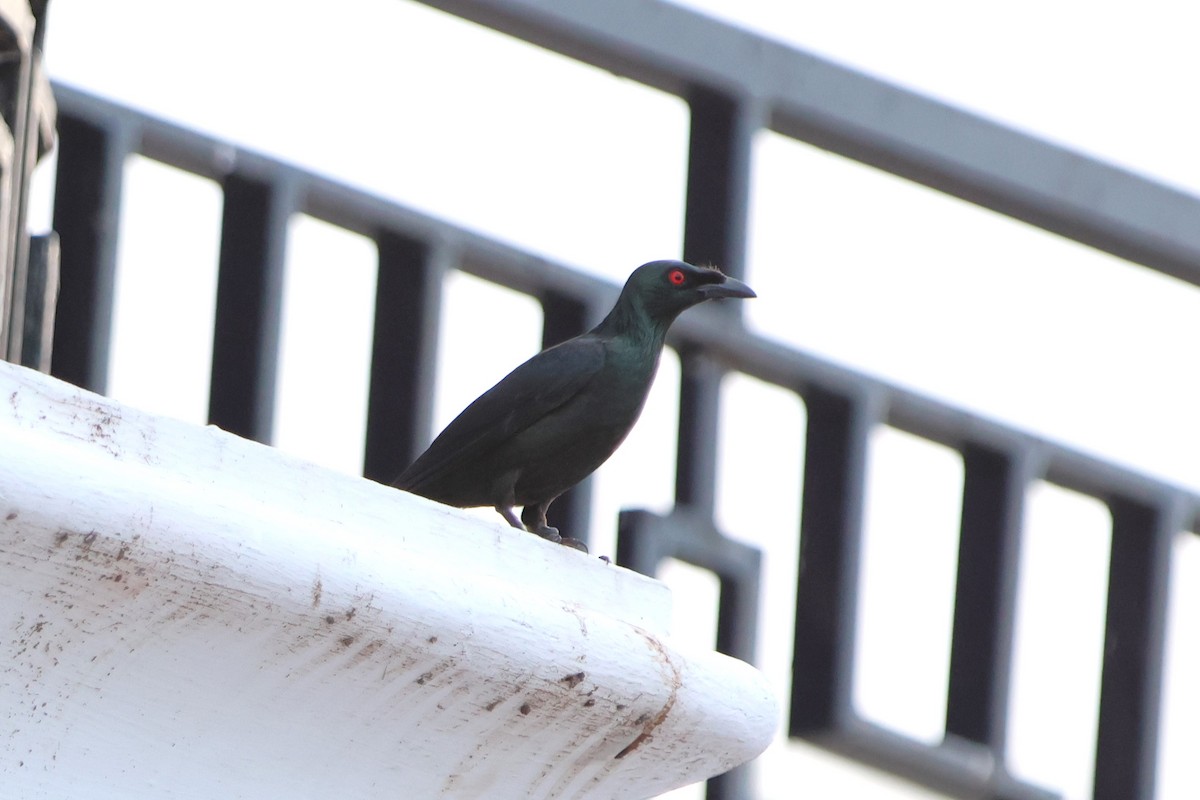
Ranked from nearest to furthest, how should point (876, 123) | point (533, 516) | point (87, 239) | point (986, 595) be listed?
point (533, 516) < point (87, 239) < point (986, 595) < point (876, 123)

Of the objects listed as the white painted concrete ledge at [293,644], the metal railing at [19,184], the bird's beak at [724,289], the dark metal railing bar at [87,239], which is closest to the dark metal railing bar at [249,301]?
the dark metal railing bar at [87,239]

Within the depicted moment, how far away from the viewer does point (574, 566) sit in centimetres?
415

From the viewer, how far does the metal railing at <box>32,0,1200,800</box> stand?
7.77 metres

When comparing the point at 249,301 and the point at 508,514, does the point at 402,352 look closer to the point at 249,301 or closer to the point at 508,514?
the point at 249,301

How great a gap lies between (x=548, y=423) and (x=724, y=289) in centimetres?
65

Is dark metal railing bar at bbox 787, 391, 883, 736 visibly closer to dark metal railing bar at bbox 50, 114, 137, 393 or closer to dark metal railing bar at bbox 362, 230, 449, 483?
dark metal railing bar at bbox 362, 230, 449, 483

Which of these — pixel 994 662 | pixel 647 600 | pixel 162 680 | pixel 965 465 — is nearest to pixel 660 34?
pixel 965 465

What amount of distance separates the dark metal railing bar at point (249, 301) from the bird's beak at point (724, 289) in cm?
183

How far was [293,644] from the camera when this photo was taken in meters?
3.70

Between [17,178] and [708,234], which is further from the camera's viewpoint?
[708,234]

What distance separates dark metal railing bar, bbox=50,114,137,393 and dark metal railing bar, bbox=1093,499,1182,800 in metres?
3.83

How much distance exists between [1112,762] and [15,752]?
622 cm

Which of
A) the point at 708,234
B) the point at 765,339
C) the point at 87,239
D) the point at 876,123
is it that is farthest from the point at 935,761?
the point at 87,239

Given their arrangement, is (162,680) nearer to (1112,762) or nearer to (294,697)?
(294,697)
